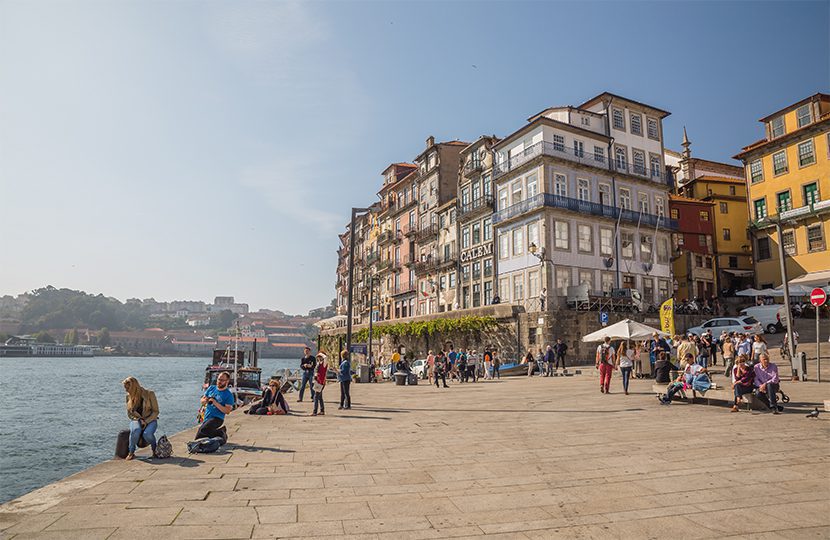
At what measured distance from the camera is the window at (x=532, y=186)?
38875mm

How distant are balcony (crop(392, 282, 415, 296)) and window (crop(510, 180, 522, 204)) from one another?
57.6 feet

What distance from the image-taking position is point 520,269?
3950cm

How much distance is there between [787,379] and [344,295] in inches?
2679

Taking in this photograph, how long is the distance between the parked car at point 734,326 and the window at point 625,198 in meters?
12.7

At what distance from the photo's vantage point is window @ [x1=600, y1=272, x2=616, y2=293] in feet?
129

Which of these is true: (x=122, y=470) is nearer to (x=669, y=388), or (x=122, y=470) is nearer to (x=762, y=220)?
(x=669, y=388)

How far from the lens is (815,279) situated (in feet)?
113

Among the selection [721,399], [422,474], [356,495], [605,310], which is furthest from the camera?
[605,310]

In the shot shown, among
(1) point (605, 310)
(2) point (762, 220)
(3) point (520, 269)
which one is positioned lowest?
(1) point (605, 310)

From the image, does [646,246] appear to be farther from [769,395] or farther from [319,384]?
[319,384]

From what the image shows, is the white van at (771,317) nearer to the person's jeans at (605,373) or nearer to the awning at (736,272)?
the awning at (736,272)

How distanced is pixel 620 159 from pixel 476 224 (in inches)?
468

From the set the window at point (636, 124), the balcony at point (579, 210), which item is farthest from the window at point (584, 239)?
the window at point (636, 124)

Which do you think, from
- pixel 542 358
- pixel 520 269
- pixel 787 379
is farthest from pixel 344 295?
pixel 787 379
